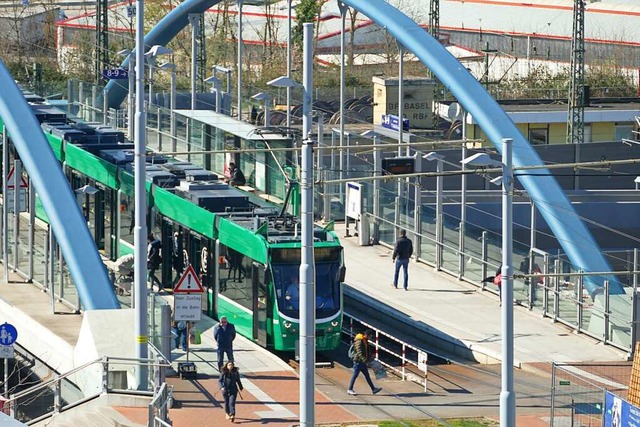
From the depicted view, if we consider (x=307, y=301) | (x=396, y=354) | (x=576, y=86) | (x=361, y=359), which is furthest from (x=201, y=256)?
(x=576, y=86)

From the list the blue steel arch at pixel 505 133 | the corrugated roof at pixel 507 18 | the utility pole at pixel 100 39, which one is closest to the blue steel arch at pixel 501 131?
the blue steel arch at pixel 505 133

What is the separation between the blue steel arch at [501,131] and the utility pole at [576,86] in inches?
582

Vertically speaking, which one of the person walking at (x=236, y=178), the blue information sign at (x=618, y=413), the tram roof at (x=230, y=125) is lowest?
the blue information sign at (x=618, y=413)

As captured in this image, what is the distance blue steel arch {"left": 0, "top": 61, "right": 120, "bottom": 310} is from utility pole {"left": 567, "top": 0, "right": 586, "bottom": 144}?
75.4 ft

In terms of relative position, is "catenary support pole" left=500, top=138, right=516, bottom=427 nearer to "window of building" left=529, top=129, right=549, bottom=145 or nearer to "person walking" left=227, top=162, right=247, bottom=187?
"person walking" left=227, top=162, right=247, bottom=187

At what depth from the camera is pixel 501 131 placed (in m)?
38.4

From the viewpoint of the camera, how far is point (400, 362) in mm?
32312

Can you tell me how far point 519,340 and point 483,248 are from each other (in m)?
4.72

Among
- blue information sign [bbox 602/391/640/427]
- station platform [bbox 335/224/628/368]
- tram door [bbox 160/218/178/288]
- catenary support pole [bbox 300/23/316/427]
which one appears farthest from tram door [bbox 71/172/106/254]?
blue information sign [bbox 602/391/640/427]

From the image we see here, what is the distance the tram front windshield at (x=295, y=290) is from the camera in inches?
1240

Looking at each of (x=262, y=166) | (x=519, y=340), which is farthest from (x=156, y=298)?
(x=262, y=166)

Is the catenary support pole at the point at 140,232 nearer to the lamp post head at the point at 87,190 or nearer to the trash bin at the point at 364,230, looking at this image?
the lamp post head at the point at 87,190

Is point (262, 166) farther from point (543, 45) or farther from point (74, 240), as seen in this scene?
point (543, 45)

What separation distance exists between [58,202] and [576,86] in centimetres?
2774
